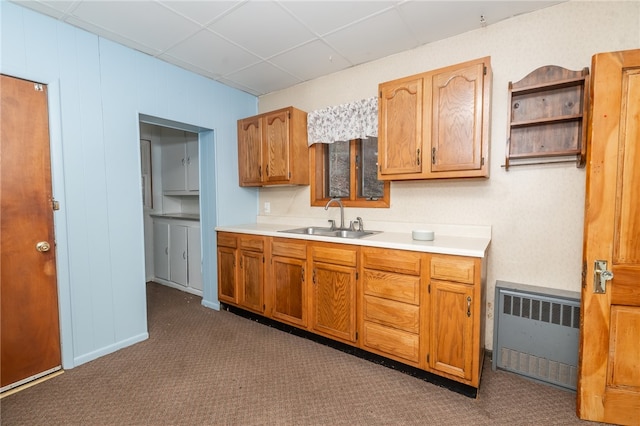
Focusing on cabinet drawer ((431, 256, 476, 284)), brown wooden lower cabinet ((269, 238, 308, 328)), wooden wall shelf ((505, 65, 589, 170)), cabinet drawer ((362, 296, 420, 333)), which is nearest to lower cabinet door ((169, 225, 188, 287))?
brown wooden lower cabinet ((269, 238, 308, 328))

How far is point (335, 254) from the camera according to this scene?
2312 millimetres

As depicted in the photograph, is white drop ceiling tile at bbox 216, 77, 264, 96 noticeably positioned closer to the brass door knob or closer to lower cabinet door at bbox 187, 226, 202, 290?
lower cabinet door at bbox 187, 226, 202, 290

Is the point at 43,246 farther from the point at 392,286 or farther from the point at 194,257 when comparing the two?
the point at 392,286

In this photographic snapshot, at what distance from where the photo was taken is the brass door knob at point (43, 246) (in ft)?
6.54

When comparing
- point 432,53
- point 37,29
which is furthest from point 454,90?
point 37,29

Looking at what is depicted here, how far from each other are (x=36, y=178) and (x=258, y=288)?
1.91m

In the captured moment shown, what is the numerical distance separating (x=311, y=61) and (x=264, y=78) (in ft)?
2.09

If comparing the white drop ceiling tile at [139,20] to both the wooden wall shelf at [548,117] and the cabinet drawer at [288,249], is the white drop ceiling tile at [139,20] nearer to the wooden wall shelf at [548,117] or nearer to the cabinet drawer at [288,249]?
the cabinet drawer at [288,249]

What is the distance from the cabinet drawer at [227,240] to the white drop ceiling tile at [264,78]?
1716mm

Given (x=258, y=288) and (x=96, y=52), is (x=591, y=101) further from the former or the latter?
(x=96, y=52)

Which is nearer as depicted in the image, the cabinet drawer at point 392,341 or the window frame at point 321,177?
the cabinet drawer at point 392,341

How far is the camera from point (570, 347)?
72.5 inches

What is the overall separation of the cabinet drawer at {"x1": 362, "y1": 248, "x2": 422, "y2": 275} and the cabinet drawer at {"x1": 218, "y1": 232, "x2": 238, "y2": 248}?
1.52 m

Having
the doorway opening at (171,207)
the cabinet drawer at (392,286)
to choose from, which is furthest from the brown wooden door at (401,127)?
the doorway opening at (171,207)
